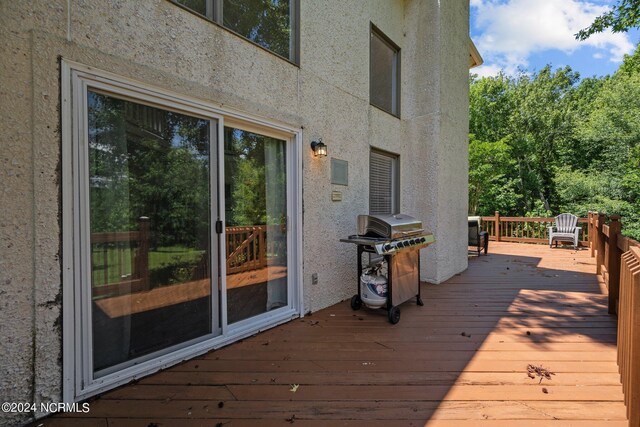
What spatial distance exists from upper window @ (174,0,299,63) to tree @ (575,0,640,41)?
798cm

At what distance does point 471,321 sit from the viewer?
388cm

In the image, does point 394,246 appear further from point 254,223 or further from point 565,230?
point 565,230

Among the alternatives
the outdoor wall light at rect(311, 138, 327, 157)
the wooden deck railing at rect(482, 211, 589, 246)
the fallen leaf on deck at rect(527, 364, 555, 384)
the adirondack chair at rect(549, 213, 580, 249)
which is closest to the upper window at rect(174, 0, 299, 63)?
the outdoor wall light at rect(311, 138, 327, 157)

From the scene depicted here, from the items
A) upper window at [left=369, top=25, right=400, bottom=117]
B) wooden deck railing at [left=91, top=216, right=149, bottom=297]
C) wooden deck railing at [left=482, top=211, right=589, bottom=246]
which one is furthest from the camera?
wooden deck railing at [left=482, top=211, right=589, bottom=246]

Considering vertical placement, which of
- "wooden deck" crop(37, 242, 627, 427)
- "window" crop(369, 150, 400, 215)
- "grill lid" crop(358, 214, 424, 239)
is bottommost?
"wooden deck" crop(37, 242, 627, 427)

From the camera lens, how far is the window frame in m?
2.97

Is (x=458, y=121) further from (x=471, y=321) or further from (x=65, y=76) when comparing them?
(x=65, y=76)

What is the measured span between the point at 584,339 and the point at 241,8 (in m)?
4.89

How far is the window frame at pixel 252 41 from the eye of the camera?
117 inches

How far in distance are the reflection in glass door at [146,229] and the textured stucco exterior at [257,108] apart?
27 centimetres

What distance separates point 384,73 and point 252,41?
2985 millimetres

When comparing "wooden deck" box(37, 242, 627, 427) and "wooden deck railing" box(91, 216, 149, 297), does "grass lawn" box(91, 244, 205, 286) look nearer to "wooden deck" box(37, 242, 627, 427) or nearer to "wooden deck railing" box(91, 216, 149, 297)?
"wooden deck railing" box(91, 216, 149, 297)

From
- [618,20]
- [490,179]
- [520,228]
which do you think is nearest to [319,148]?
[618,20]

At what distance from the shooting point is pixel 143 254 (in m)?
2.58
